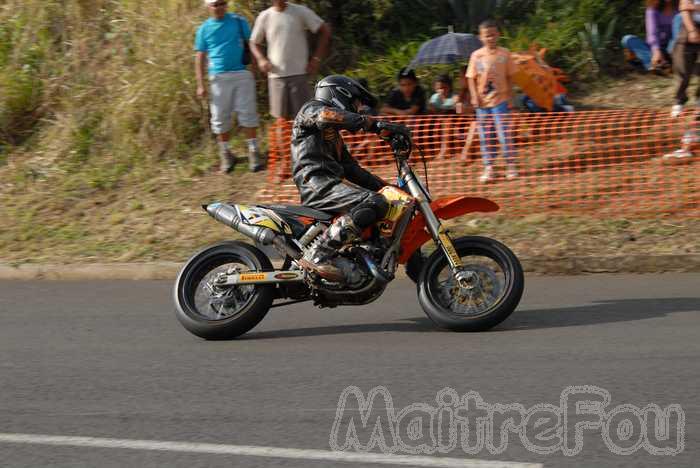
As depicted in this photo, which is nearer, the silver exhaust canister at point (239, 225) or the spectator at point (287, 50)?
the silver exhaust canister at point (239, 225)

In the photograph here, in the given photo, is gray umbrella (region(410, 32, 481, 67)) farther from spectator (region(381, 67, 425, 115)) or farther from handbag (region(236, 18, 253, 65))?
handbag (region(236, 18, 253, 65))

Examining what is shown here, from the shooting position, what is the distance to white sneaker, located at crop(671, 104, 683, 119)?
12.0 meters

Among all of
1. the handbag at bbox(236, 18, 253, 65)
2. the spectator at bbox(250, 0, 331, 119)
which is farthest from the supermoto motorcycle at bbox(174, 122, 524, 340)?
the handbag at bbox(236, 18, 253, 65)

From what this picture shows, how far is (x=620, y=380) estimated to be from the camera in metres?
6.10

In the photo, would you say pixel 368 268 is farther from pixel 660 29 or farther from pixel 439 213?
pixel 660 29

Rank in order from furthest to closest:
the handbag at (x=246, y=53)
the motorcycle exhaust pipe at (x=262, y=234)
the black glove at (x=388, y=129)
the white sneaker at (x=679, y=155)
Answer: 1. the handbag at (x=246, y=53)
2. the white sneaker at (x=679, y=155)
3. the motorcycle exhaust pipe at (x=262, y=234)
4. the black glove at (x=388, y=129)

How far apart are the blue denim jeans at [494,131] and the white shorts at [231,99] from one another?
282 cm

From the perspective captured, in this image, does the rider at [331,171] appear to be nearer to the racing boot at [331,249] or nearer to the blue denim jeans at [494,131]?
the racing boot at [331,249]

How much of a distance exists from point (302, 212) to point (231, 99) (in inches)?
225

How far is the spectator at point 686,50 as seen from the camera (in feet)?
40.4

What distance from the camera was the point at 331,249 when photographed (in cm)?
741

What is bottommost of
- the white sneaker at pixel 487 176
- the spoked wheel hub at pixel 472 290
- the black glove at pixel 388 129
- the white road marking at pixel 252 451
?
the white road marking at pixel 252 451

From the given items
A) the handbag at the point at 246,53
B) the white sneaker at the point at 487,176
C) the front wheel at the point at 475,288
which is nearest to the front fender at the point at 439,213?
the front wheel at the point at 475,288

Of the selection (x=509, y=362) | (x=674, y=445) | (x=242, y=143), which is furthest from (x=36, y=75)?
(x=674, y=445)
